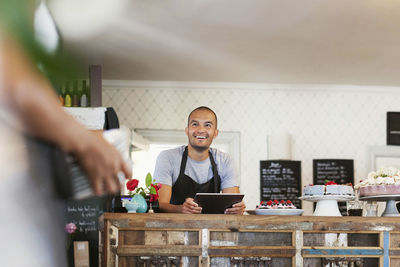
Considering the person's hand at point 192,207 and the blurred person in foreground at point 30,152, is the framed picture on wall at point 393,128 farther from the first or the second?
the blurred person in foreground at point 30,152

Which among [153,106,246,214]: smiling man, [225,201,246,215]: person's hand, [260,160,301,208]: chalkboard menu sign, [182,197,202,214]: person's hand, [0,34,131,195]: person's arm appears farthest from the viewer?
[260,160,301,208]: chalkboard menu sign

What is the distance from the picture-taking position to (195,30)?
500cm

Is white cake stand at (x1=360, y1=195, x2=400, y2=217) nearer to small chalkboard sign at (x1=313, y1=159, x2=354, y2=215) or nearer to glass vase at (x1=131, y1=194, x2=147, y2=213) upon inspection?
glass vase at (x1=131, y1=194, x2=147, y2=213)

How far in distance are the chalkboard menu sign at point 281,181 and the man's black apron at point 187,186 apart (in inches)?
118

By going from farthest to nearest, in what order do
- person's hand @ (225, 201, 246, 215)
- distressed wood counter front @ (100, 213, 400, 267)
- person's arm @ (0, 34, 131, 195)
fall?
person's hand @ (225, 201, 246, 215), distressed wood counter front @ (100, 213, 400, 267), person's arm @ (0, 34, 131, 195)

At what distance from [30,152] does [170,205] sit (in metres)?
3.29

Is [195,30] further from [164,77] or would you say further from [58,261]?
[58,261]

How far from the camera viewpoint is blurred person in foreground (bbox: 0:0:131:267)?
36 cm

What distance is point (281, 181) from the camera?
6867 millimetres

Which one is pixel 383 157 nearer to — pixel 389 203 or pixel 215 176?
pixel 389 203

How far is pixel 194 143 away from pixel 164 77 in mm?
2982

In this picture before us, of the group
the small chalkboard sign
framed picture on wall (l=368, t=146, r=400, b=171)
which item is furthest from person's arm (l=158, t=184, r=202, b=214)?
framed picture on wall (l=368, t=146, r=400, b=171)


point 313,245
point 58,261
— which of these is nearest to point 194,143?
point 313,245

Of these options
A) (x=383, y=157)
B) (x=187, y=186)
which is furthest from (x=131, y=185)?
(x=383, y=157)
